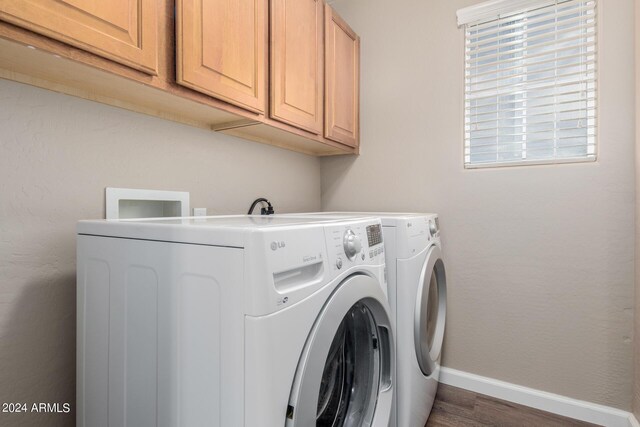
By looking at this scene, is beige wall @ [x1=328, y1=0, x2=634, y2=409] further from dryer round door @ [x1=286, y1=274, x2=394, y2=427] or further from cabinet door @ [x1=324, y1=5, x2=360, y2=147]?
dryer round door @ [x1=286, y1=274, x2=394, y2=427]

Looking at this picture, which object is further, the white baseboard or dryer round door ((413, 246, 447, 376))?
the white baseboard

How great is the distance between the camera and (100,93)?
1137mm

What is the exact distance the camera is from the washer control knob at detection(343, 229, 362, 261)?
2.83 ft

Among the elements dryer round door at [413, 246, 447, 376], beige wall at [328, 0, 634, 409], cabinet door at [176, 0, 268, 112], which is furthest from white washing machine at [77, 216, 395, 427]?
beige wall at [328, 0, 634, 409]

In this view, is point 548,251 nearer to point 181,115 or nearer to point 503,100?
point 503,100

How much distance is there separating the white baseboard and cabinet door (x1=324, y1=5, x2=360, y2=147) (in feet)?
5.11

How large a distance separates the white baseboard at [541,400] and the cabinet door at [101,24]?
7.02 feet

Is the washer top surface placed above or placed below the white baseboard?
above

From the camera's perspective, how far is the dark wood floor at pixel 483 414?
5.33 ft

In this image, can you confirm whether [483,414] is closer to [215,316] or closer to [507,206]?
[507,206]

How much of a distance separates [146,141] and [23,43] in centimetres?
56

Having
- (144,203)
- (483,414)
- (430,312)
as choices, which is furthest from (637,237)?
(144,203)

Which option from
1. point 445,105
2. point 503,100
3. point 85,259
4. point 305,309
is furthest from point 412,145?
point 85,259

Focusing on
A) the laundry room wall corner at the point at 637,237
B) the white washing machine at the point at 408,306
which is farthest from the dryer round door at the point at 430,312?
the laundry room wall corner at the point at 637,237
